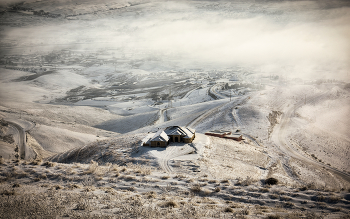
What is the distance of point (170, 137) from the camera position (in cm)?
3872

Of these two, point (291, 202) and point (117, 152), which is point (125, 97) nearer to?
point (117, 152)

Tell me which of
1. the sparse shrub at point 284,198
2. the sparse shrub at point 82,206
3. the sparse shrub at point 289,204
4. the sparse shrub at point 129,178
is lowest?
the sparse shrub at point 129,178

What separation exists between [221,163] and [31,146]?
42614mm

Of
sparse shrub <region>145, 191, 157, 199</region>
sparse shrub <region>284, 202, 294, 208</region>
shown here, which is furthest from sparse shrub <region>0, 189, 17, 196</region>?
sparse shrub <region>284, 202, 294, 208</region>

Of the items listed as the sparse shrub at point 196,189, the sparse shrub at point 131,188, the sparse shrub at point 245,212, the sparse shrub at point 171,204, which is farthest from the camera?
the sparse shrub at point 196,189

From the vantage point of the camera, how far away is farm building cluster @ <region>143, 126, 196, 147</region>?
117ft

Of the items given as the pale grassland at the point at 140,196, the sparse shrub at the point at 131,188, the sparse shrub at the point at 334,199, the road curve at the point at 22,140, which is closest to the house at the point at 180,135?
the pale grassland at the point at 140,196

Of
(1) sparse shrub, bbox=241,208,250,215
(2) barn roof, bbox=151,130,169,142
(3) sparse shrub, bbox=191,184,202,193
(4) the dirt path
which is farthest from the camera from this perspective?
(4) the dirt path

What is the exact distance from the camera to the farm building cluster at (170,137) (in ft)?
117

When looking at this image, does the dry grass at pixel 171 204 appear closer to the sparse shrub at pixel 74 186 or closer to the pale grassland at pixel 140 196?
the pale grassland at pixel 140 196

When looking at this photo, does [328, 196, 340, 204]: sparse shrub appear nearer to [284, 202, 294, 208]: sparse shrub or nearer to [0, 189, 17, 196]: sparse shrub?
[284, 202, 294, 208]: sparse shrub

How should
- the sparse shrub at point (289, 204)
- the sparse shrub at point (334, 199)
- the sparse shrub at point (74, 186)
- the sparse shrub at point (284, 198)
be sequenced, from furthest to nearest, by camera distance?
the sparse shrub at point (74, 186), the sparse shrub at point (284, 198), the sparse shrub at point (334, 199), the sparse shrub at point (289, 204)

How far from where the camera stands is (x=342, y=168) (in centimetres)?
4003

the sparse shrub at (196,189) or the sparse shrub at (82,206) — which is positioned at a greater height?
the sparse shrub at (82,206)
